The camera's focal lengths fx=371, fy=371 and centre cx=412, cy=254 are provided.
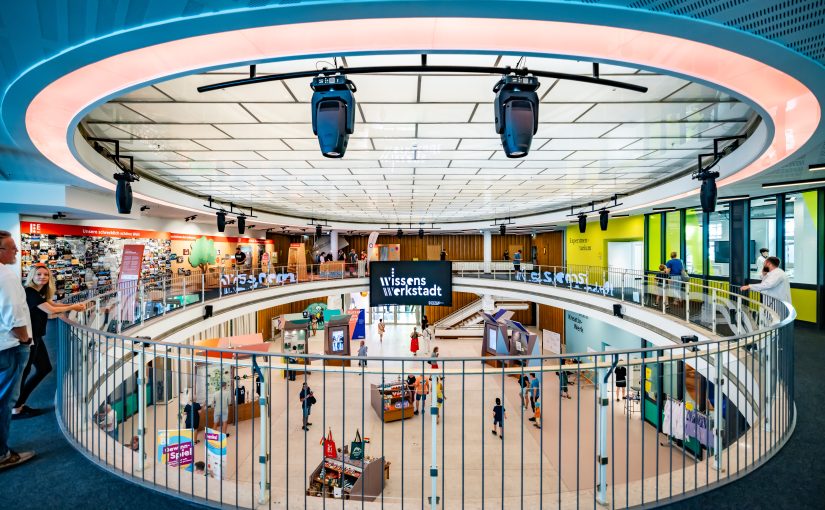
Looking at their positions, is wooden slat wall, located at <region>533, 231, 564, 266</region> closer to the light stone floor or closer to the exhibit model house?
the exhibit model house

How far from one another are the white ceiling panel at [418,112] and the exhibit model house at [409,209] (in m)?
0.04

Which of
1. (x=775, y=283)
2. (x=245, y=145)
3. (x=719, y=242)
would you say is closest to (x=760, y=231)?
(x=719, y=242)

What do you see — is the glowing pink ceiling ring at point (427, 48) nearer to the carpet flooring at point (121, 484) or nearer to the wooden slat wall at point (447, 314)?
the carpet flooring at point (121, 484)

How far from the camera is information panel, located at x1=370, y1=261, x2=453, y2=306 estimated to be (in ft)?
49.1

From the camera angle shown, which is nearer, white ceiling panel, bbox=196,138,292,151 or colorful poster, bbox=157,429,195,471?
colorful poster, bbox=157,429,195,471

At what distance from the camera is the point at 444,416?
6.26 m

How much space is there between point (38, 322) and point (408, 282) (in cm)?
1205

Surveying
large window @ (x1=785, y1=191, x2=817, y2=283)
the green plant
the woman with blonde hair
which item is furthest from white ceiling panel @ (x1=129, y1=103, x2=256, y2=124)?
large window @ (x1=785, y1=191, x2=817, y2=283)

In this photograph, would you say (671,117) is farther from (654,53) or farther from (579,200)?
(579,200)

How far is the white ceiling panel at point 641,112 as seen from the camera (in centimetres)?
446

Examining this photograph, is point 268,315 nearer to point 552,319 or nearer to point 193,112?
point 552,319

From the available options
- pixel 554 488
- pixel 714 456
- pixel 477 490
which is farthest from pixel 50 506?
pixel 554 488

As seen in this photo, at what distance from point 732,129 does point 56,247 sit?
1464 centimetres

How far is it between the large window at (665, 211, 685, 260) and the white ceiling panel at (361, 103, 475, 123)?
11481 millimetres
